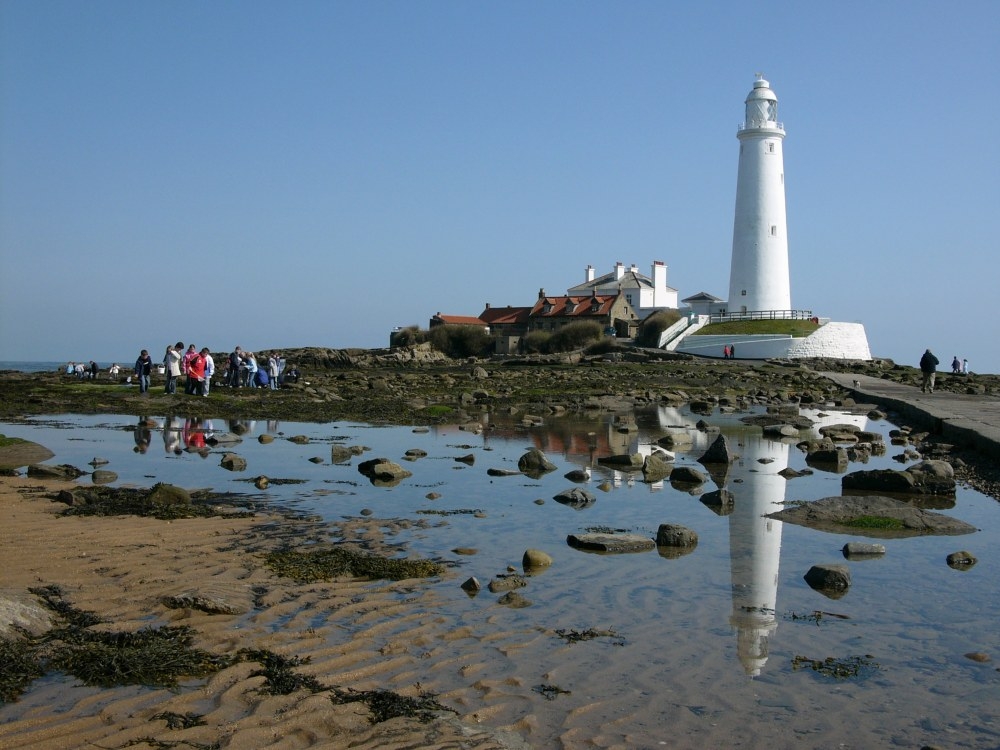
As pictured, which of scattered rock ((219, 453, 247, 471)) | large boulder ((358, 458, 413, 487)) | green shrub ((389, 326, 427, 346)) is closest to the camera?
large boulder ((358, 458, 413, 487))

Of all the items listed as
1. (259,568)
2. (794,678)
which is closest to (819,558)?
(794,678)

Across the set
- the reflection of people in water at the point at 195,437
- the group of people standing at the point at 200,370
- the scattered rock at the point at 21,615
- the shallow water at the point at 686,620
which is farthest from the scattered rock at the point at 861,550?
the group of people standing at the point at 200,370

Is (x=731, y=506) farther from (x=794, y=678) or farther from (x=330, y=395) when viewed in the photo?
(x=330, y=395)

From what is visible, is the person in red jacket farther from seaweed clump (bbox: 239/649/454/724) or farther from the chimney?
the chimney

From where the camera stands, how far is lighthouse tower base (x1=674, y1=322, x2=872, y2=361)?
6325 cm

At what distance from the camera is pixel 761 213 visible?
67.4 meters

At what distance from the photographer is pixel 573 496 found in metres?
12.1

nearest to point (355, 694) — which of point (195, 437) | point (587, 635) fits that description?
point (587, 635)

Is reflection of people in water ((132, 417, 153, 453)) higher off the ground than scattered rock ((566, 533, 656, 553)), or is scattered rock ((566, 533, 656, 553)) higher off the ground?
reflection of people in water ((132, 417, 153, 453))

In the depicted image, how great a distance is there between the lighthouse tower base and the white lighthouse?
4342 mm

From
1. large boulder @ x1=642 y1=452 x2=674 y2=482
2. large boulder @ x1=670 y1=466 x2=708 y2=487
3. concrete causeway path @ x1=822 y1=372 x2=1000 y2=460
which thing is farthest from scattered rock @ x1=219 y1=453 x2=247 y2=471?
concrete causeway path @ x1=822 y1=372 x2=1000 y2=460

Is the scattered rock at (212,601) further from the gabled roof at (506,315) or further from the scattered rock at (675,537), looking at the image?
the gabled roof at (506,315)

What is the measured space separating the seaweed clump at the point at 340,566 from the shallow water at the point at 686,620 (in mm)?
433

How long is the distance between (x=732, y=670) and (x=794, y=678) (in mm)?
383
